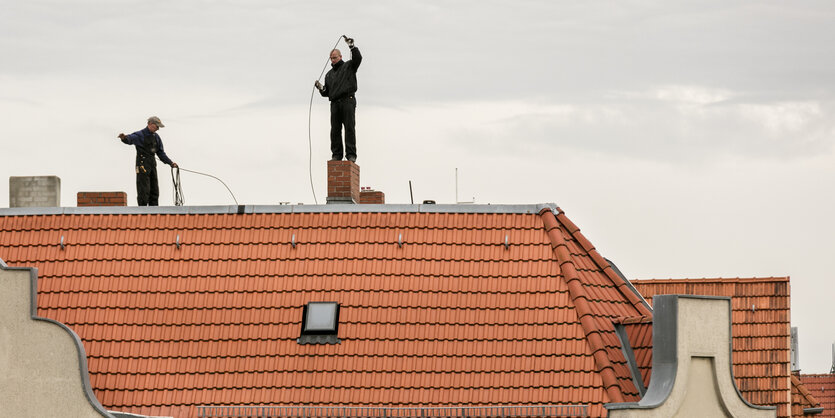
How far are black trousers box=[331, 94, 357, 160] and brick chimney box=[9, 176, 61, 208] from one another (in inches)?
239

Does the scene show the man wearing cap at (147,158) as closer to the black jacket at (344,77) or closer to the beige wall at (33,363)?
the black jacket at (344,77)

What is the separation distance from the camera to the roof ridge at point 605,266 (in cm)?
3206

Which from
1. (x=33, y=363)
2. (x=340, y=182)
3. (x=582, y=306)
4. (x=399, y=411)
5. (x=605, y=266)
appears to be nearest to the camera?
(x=33, y=363)

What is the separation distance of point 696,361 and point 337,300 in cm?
672

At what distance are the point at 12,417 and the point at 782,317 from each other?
16.3 m

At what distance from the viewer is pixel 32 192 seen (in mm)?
35406

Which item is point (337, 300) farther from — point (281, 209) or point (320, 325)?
point (281, 209)

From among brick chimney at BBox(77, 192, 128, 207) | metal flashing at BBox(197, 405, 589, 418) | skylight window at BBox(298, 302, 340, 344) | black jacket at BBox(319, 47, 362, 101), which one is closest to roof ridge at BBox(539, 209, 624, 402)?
metal flashing at BBox(197, 405, 589, 418)

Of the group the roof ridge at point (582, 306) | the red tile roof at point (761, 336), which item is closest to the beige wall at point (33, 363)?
the roof ridge at point (582, 306)

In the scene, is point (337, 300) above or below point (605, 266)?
→ below

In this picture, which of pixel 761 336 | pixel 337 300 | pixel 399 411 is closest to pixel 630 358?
pixel 399 411

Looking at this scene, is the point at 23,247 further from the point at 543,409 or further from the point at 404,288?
the point at 543,409

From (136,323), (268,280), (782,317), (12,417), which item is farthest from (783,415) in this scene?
(12,417)

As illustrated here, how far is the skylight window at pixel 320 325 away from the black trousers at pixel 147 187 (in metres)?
5.61
